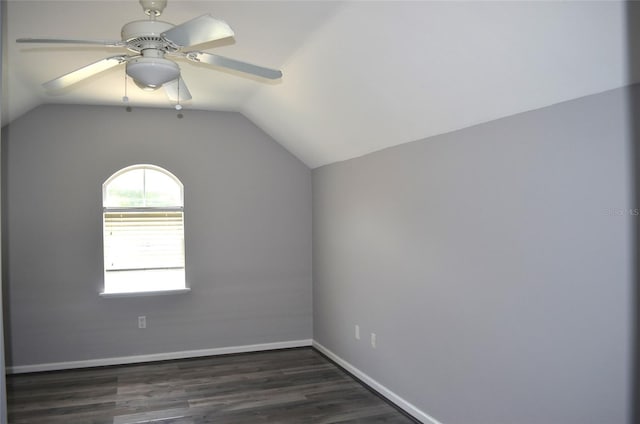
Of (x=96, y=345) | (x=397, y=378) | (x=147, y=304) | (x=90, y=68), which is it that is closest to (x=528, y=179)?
(x=397, y=378)

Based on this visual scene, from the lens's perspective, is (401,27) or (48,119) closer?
(401,27)

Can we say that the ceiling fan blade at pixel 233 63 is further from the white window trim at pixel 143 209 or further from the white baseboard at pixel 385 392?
the white window trim at pixel 143 209

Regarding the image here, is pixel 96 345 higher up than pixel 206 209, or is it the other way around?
pixel 206 209

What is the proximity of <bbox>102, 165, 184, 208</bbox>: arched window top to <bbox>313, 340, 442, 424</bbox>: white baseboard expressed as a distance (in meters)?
2.30

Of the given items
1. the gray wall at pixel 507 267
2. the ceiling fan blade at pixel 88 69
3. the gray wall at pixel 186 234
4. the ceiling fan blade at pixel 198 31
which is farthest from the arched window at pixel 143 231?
the ceiling fan blade at pixel 198 31

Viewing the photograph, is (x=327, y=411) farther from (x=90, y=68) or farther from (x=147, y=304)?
(x=90, y=68)

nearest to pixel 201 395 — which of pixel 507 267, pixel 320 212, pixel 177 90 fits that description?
pixel 320 212

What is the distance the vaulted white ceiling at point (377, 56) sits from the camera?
6.59ft

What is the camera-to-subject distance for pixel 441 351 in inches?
126

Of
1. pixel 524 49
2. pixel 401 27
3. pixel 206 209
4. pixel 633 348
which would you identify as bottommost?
pixel 633 348

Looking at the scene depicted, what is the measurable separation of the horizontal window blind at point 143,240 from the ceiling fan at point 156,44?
2.57 meters

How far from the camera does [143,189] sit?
5117mm

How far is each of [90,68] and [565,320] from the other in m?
2.63

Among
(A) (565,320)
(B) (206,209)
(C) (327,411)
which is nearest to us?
(A) (565,320)
